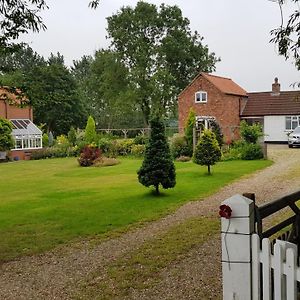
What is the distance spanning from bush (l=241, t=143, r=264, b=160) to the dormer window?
13510 millimetres

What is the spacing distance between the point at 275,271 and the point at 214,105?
1404 inches

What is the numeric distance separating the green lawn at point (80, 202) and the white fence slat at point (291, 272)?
19.5 ft

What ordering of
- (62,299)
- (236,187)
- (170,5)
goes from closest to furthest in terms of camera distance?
(62,299), (236,187), (170,5)

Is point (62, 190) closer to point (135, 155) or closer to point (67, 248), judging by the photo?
point (67, 248)

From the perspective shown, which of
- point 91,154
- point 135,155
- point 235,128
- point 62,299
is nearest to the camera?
point 62,299

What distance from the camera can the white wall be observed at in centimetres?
3744

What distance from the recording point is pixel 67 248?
25.9 feet

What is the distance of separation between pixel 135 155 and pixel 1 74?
2316 centimetres

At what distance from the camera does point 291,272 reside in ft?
8.93

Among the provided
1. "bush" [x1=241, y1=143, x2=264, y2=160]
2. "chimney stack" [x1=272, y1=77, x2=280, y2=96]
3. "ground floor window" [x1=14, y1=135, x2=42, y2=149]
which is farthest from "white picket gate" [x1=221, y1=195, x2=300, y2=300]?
"chimney stack" [x1=272, y1=77, x2=280, y2=96]

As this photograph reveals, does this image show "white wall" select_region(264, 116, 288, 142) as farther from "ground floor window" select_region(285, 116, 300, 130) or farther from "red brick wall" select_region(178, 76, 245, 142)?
"red brick wall" select_region(178, 76, 245, 142)

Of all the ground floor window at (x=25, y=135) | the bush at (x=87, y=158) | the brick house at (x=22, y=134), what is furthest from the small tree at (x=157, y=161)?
the ground floor window at (x=25, y=135)

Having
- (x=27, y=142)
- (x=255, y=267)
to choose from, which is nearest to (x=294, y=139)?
(x=27, y=142)

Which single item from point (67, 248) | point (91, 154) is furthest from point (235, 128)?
point (67, 248)
